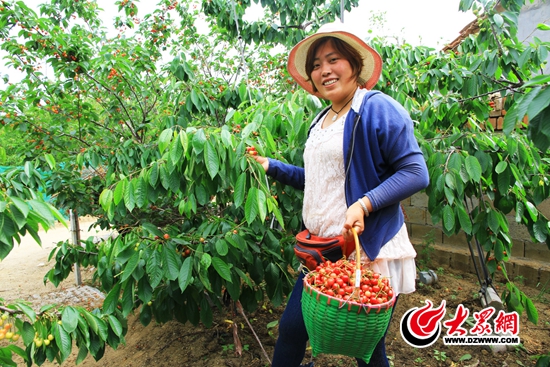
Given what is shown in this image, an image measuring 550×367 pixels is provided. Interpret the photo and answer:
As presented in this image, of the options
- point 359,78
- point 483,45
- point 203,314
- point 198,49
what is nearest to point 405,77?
point 483,45

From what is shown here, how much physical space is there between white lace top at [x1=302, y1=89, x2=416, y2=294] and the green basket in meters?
0.25

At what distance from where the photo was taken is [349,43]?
143cm

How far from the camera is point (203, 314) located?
2.12m

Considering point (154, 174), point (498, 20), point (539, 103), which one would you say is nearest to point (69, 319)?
point (154, 174)

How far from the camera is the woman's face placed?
4.62ft

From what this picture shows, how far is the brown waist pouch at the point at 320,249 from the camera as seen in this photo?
4.29 ft

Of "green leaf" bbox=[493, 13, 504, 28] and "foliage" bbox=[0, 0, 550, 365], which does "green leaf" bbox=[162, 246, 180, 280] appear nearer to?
"foliage" bbox=[0, 0, 550, 365]

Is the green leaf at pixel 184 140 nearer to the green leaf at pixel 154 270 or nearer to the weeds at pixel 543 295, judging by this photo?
the green leaf at pixel 154 270

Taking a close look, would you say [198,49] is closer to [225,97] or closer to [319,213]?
[225,97]

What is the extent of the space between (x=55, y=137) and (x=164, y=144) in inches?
112

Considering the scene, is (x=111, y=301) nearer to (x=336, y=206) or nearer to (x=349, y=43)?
(x=336, y=206)

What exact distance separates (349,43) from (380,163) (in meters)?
0.52

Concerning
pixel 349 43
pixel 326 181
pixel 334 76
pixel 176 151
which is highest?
A: pixel 349 43

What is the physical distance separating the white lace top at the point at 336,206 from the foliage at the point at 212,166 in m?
0.20
